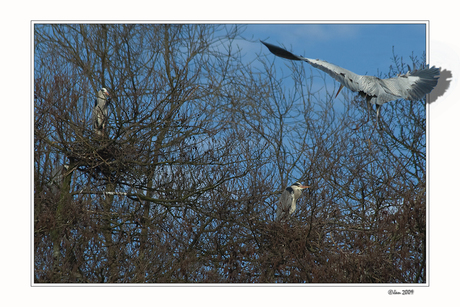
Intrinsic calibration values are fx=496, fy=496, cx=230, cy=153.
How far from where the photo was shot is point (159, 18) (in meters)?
5.51

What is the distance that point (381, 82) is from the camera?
767 cm

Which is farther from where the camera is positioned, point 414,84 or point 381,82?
point 381,82

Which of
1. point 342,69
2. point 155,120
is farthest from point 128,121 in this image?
point 342,69

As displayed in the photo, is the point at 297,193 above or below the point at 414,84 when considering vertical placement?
below

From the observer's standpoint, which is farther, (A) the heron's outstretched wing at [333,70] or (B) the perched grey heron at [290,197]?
(B) the perched grey heron at [290,197]

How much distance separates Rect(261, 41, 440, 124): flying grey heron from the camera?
21.6ft

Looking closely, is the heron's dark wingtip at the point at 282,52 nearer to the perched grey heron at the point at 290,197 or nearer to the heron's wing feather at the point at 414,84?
the heron's wing feather at the point at 414,84

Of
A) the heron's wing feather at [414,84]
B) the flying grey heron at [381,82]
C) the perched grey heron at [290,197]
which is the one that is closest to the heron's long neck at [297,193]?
the perched grey heron at [290,197]

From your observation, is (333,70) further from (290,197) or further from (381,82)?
(290,197)

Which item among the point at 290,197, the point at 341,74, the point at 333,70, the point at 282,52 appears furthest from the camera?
the point at 290,197

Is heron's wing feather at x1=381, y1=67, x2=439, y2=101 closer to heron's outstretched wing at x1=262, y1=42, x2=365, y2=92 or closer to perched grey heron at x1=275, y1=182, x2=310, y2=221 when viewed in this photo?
heron's outstretched wing at x1=262, y1=42, x2=365, y2=92

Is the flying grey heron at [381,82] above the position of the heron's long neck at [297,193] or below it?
above

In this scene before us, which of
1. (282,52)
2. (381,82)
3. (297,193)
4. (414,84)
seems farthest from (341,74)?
(297,193)

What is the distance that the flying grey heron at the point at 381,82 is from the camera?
6582mm
